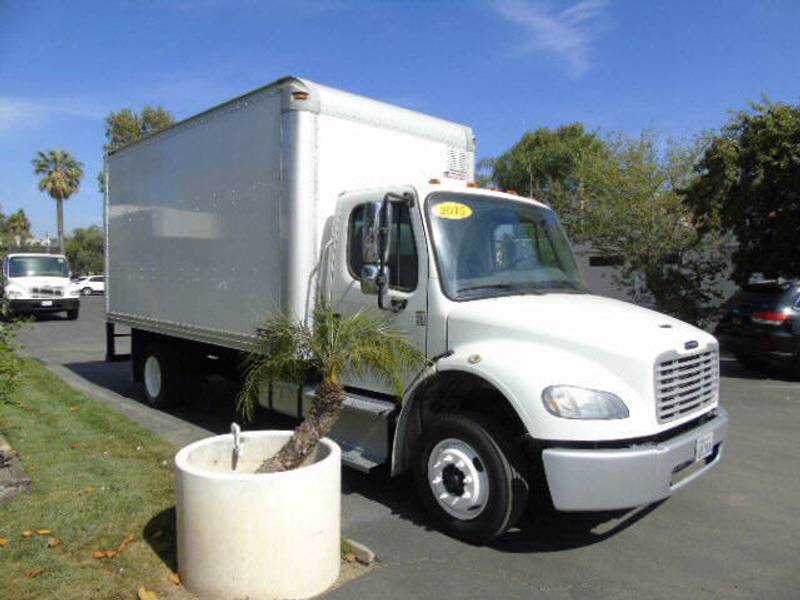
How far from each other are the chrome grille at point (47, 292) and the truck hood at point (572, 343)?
2272cm

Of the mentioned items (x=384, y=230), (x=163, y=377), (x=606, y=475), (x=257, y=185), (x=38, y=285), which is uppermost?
(x=257, y=185)

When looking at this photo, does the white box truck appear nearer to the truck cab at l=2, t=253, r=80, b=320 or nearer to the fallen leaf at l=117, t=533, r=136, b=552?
the fallen leaf at l=117, t=533, r=136, b=552

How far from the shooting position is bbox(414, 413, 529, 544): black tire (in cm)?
407

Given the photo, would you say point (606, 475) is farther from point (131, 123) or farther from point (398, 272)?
point (131, 123)

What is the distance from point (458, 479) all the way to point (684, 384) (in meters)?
1.54

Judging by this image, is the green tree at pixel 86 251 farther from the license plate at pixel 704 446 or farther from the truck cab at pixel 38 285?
the license plate at pixel 704 446

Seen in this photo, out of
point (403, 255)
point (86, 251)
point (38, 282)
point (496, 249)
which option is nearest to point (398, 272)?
point (403, 255)

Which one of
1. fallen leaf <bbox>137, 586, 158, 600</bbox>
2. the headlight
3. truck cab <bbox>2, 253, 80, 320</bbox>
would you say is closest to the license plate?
the headlight

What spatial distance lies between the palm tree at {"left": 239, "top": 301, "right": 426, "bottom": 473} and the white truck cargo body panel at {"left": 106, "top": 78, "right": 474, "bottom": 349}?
1.15 metres

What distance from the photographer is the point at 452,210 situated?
5.02 meters

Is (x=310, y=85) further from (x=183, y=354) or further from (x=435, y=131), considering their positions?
(x=183, y=354)

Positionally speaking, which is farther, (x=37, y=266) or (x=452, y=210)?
(x=37, y=266)

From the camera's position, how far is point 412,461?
15.6 feet

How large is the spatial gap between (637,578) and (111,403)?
7069 mm
